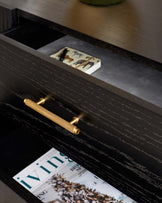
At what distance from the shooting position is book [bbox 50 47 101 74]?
65 centimetres

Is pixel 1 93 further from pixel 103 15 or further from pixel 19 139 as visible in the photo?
pixel 103 15

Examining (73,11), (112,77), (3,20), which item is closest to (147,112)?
(112,77)

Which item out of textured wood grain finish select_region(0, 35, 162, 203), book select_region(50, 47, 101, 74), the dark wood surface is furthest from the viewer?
book select_region(50, 47, 101, 74)

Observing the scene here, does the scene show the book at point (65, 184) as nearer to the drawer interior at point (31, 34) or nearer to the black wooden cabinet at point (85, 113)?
the black wooden cabinet at point (85, 113)

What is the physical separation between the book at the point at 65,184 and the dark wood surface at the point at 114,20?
27 centimetres

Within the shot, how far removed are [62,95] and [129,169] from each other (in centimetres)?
16

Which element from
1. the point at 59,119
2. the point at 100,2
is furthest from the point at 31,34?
the point at 59,119

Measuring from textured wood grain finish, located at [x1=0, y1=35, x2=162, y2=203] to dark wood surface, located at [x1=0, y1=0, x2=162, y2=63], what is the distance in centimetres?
11

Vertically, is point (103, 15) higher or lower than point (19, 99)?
higher

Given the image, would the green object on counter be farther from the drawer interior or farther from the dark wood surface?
the drawer interior

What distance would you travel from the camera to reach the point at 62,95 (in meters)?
0.51

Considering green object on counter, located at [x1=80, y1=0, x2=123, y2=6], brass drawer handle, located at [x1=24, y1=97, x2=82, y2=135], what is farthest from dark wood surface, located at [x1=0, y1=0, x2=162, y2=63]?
brass drawer handle, located at [x1=24, y1=97, x2=82, y2=135]

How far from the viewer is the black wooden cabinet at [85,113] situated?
1.39ft

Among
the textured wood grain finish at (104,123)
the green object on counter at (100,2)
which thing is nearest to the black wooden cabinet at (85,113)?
the textured wood grain finish at (104,123)
